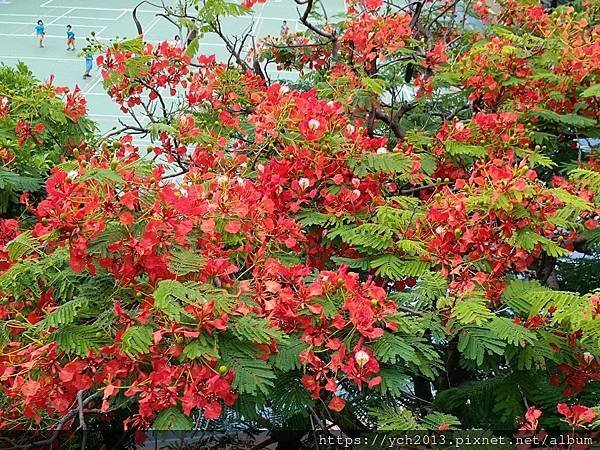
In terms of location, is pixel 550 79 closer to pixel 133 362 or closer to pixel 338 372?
pixel 338 372

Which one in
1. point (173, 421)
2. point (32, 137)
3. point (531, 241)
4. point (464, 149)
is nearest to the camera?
point (173, 421)

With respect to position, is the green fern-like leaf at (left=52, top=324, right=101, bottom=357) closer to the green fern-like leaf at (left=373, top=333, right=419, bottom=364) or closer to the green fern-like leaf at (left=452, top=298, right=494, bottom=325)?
the green fern-like leaf at (left=373, top=333, right=419, bottom=364)

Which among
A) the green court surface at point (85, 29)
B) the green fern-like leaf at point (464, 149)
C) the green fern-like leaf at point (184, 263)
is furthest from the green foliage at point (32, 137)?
the green court surface at point (85, 29)

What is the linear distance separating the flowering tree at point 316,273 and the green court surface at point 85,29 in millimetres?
6655

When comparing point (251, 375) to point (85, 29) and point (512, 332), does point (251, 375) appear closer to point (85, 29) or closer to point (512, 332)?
point (512, 332)

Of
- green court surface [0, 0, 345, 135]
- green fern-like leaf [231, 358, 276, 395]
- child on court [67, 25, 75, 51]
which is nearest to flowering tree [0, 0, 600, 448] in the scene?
green fern-like leaf [231, 358, 276, 395]

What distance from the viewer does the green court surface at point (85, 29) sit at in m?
9.91

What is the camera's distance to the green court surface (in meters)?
9.91

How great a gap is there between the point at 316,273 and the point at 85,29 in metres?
12.5

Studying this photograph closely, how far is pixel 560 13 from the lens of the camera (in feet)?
10.3

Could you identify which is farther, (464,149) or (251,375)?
(464,149)

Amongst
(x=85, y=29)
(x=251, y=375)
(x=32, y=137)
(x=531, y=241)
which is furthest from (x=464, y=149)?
(x=85, y=29)

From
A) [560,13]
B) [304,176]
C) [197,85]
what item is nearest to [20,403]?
[304,176]

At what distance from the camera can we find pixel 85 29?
12.9 m
